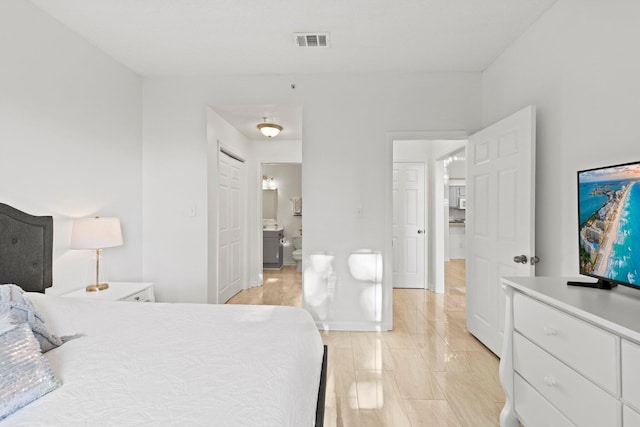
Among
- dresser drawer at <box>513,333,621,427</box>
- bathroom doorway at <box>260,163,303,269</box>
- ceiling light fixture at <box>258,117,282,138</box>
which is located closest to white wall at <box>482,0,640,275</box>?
dresser drawer at <box>513,333,621,427</box>

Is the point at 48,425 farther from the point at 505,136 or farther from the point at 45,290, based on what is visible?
the point at 505,136

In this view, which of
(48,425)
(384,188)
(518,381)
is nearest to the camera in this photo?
(48,425)

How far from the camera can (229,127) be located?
425 cm

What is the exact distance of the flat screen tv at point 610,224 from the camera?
4.53 feet

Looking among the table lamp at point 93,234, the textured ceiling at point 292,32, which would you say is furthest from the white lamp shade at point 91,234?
the textured ceiling at point 292,32

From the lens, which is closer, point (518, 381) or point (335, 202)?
point (518, 381)

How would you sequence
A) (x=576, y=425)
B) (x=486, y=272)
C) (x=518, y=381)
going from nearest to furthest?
(x=576, y=425) < (x=518, y=381) < (x=486, y=272)

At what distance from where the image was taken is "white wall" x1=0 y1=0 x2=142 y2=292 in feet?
6.93

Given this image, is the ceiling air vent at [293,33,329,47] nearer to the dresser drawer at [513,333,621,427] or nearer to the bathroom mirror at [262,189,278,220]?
the dresser drawer at [513,333,621,427]

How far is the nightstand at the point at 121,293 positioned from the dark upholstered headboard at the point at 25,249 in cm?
24

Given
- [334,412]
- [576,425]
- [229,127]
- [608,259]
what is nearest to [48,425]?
[334,412]

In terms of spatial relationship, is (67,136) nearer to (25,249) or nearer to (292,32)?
(25,249)

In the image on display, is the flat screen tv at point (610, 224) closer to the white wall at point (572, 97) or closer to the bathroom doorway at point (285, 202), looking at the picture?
the white wall at point (572, 97)

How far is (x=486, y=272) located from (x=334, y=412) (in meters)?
1.82
